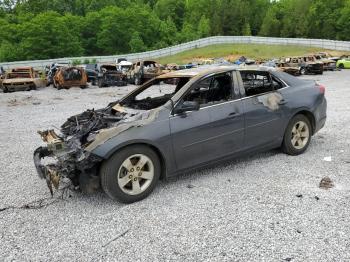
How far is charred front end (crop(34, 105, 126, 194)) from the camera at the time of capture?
4254mm

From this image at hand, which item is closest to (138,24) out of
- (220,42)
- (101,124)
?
(220,42)

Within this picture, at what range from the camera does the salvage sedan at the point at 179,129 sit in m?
4.31

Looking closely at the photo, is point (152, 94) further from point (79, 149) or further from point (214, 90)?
point (79, 149)

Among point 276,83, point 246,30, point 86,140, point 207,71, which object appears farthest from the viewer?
point 246,30

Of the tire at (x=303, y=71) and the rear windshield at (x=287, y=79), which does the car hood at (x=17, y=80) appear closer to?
the rear windshield at (x=287, y=79)

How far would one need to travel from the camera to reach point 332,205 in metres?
4.19

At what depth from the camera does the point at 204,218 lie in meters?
4.02

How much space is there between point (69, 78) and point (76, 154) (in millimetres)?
17483

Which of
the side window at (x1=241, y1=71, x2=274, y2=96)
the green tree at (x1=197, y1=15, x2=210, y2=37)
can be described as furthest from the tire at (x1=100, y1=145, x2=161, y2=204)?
the green tree at (x1=197, y1=15, x2=210, y2=37)

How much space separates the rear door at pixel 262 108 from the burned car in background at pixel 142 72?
16.7 metres

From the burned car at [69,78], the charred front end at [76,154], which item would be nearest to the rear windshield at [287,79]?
the charred front end at [76,154]

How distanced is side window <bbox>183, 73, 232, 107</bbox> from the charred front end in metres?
1.14

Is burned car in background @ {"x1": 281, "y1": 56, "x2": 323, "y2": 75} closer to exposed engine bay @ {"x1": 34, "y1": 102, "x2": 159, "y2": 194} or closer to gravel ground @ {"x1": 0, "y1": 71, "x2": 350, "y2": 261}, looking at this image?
gravel ground @ {"x1": 0, "y1": 71, "x2": 350, "y2": 261}

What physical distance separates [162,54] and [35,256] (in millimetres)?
49232
